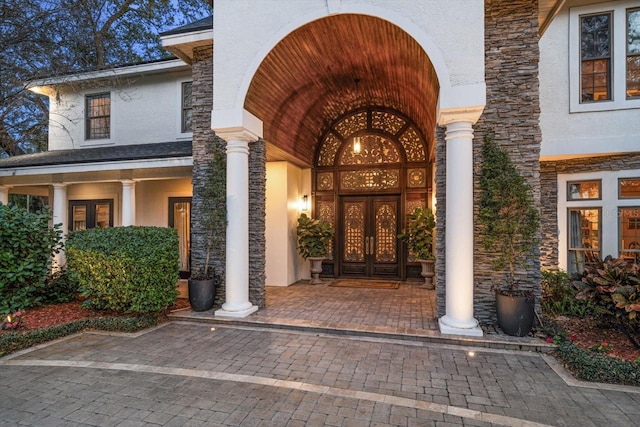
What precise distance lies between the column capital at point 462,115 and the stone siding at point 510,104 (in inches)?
19.1

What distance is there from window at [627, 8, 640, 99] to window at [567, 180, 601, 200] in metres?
1.94

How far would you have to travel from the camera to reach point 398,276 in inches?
356

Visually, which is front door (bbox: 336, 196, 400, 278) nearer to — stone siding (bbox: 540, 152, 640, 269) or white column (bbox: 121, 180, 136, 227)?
stone siding (bbox: 540, 152, 640, 269)

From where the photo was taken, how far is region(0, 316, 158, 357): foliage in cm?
433

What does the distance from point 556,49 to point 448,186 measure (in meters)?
4.77

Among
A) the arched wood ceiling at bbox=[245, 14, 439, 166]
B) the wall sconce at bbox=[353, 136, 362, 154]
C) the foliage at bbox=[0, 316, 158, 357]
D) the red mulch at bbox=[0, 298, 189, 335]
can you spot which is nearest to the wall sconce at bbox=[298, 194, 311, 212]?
the arched wood ceiling at bbox=[245, 14, 439, 166]

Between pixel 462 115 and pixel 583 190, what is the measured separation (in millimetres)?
4419

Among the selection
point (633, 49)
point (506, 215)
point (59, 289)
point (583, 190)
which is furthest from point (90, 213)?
point (633, 49)

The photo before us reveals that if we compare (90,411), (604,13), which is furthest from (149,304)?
(604,13)

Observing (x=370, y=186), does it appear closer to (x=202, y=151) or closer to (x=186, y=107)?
(x=202, y=151)

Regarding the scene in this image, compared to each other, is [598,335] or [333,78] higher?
[333,78]

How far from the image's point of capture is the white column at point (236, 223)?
18.8 ft

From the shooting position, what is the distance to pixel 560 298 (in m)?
5.82

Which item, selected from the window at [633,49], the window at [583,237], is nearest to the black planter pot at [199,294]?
the window at [583,237]
